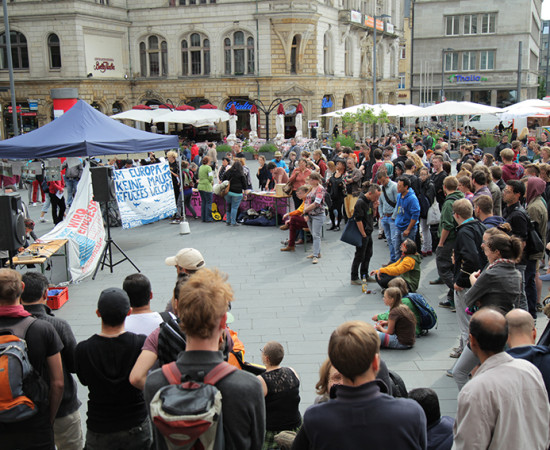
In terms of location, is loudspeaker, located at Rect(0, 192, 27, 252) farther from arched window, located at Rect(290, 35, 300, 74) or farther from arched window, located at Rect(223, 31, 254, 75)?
arched window, located at Rect(290, 35, 300, 74)

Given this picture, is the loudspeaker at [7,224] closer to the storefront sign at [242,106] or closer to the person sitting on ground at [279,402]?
the person sitting on ground at [279,402]

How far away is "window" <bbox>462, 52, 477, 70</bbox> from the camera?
212 ft

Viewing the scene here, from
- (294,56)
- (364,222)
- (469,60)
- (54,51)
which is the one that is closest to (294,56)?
(294,56)

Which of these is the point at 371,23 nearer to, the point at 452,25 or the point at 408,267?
the point at 452,25

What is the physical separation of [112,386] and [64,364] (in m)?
0.63

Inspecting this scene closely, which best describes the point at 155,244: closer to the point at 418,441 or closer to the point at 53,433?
the point at 53,433

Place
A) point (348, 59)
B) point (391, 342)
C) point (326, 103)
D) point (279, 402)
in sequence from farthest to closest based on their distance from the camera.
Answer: point (348, 59), point (326, 103), point (391, 342), point (279, 402)

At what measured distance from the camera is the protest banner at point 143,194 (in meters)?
12.8

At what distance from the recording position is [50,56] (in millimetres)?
39688

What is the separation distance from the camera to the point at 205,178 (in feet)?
50.5

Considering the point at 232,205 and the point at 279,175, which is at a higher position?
the point at 279,175

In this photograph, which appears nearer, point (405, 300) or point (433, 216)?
point (405, 300)

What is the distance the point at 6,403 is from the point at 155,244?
979 cm

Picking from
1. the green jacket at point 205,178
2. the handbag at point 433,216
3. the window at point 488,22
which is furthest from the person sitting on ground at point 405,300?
the window at point 488,22
